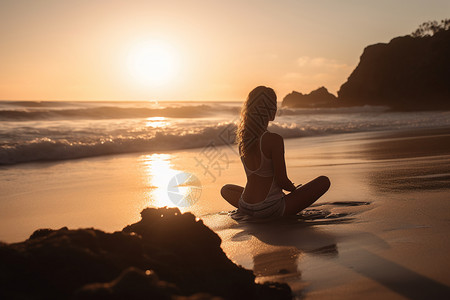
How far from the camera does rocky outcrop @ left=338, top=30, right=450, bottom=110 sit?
5028 cm

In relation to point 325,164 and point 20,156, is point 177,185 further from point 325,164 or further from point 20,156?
point 20,156

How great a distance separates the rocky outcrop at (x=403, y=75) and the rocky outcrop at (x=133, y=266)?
167ft

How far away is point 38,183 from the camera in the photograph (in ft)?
21.1

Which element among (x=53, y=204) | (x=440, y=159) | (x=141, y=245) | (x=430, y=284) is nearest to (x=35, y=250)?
(x=141, y=245)

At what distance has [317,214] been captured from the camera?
4.04 m

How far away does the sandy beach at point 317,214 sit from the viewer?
235 centimetres

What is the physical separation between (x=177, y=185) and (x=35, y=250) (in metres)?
4.22

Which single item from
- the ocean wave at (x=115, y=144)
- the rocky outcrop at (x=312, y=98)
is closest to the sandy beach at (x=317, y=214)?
the ocean wave at (x=115, y=144)

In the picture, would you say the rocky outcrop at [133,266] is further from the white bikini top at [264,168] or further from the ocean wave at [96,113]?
the ocean wave at [96,113]

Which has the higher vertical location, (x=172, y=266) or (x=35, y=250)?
(x=35, y=250)

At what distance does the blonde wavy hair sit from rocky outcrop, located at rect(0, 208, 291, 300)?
185 cm

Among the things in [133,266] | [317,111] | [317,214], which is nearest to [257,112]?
[317,214]

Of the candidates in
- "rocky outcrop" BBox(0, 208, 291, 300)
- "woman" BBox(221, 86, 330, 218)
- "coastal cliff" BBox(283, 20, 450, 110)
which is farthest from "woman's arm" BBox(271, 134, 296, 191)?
"coastal cliff" BBox(283, 20, 450, 110)

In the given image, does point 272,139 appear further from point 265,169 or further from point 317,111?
point 317,111
